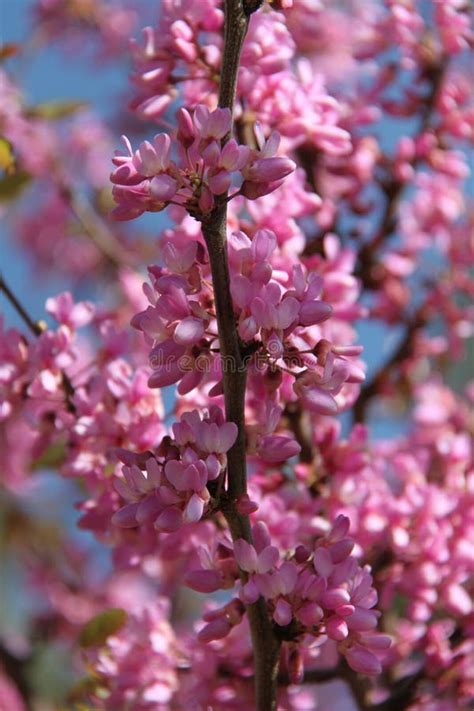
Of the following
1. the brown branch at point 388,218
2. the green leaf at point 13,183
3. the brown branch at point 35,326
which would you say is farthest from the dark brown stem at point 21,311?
the brown branch at point 388,218

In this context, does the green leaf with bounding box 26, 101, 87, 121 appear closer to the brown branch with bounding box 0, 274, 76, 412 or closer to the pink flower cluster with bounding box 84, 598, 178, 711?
the brown branch with bounding box 0, 274, 76, 412

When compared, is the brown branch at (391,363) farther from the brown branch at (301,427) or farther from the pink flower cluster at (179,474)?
the pink flower cluster at (179,474)

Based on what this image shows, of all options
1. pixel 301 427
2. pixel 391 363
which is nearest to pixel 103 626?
pixel 301 427

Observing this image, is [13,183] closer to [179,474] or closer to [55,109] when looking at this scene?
[55,109]

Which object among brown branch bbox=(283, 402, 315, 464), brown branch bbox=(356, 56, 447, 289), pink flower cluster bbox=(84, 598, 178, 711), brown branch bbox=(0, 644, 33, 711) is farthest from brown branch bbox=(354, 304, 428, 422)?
brown branch bbox=(0, 644, 33, 711)

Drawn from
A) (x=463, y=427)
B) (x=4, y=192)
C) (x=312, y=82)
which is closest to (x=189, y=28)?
(x=312, y=82)

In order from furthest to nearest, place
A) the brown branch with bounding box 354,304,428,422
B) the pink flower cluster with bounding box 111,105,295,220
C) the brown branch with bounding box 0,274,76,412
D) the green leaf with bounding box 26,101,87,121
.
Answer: the brown branch with bounding box 354,304,428,422
the green leaf with bounding box 26,101,87,121
the brown branch with bounding box 0,274,76,412
the pink flower cluster with bounding box 111,105,295,220

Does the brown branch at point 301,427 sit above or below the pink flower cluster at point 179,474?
below
